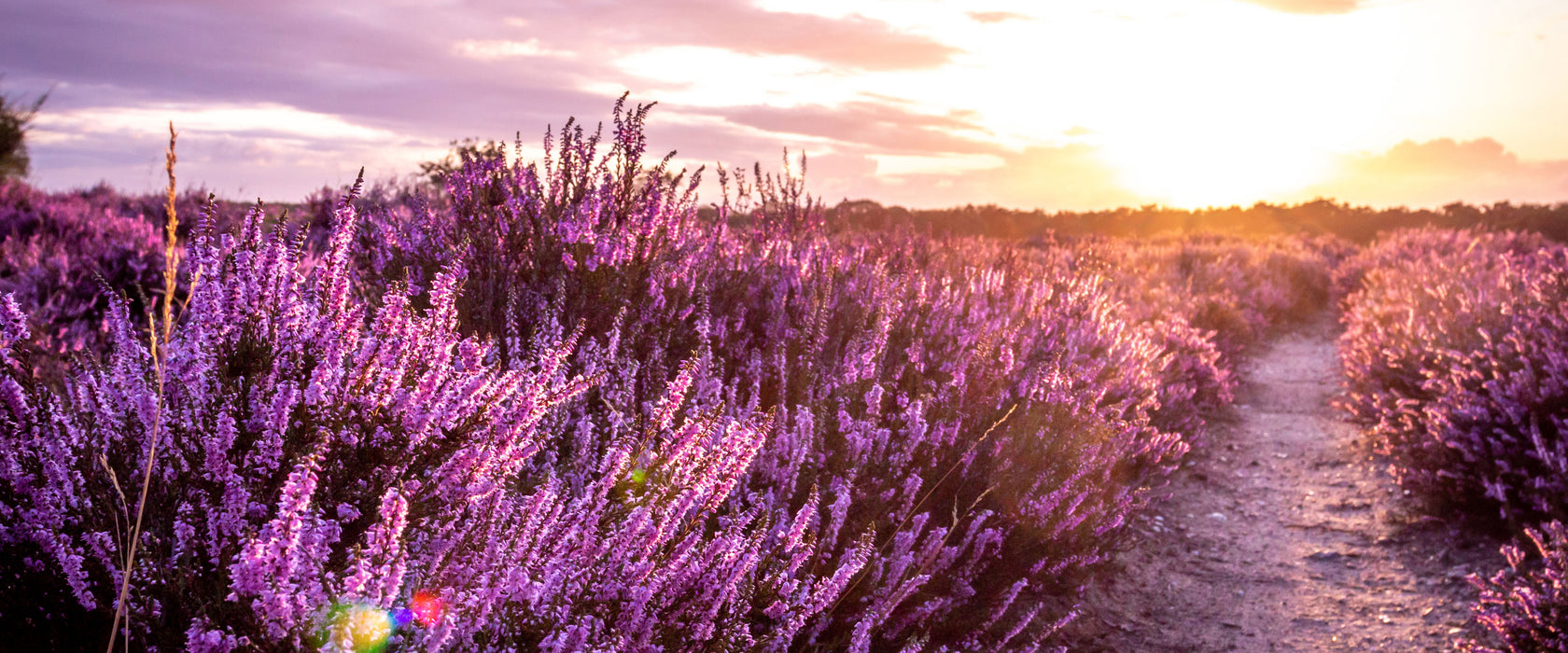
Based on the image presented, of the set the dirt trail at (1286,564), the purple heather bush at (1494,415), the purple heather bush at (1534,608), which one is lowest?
the dirt trail at (1286,564)

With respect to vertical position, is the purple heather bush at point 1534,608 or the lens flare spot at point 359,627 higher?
the lens flare spot at point 359,627

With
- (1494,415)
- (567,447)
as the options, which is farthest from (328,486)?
(1494,415)

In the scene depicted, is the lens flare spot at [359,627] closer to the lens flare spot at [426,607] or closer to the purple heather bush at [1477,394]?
the lens flare spot at [426,607]

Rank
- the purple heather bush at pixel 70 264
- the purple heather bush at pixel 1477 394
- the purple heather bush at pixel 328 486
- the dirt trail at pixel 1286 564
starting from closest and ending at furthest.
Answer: the purple heather bush at pixel 328 486
the dirt trail at pixel 1286 564
the purple heather bush at pixel 1477 394
the purple heather bush at pixel 70 264

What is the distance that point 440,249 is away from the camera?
4.32 metres

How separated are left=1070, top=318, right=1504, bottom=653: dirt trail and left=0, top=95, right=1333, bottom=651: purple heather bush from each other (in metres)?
0.38

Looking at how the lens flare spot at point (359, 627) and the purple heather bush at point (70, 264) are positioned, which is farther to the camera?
the purple heather bush at point (70, 264)

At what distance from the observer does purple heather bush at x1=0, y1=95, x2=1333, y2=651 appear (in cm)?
175

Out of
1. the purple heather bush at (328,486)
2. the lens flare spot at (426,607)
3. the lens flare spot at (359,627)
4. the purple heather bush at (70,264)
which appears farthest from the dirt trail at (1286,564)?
the purple heather bush at (70,264)

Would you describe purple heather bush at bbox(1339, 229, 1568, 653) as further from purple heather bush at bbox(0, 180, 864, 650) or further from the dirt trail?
purple heather bush at bbox(0, 180, 864, 650)

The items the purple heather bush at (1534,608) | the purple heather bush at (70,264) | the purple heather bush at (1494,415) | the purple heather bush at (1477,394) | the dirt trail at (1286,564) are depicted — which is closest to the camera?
the purple heather bush at (1534,608)

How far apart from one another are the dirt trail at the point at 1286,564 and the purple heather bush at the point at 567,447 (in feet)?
1.25

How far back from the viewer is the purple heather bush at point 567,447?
1.75 metres

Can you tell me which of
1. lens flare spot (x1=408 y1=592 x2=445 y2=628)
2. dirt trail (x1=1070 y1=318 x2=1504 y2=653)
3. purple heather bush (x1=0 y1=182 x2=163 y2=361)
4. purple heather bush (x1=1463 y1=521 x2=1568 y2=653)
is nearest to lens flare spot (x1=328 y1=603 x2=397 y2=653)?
lens flare spot (x1=408 y1=592 x2=445 y2=628)
